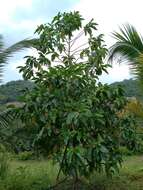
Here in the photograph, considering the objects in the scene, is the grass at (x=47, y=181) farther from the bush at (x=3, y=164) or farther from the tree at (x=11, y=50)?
the tree at (x=11, y=50)

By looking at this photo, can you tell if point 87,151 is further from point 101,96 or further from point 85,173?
point 101,96

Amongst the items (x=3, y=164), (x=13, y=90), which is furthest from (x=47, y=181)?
(x=13, y=90)

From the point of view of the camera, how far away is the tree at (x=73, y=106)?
8141 millimetres

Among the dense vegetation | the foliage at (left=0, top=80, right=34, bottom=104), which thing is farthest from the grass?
the foliage at (left=0, top=80, right=34, bottom=104)

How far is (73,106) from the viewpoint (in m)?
8.20

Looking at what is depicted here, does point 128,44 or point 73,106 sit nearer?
point 73,106

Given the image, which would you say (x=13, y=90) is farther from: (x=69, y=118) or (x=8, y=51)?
(x=69, y=118)

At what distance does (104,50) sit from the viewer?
9.62 meters

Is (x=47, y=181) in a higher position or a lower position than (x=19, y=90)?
lower

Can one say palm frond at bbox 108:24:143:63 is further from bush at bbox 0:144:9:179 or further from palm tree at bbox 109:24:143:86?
bush at bbox 0:144:9:179

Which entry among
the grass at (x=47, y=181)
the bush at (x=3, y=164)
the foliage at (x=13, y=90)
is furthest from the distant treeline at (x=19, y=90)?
the grass at (x=47, y=181)

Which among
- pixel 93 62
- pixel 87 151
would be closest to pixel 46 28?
pixel 93 62

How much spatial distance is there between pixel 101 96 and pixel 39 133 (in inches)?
45.1

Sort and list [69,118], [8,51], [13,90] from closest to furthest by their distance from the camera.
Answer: [69,118] < [8,51] < [13,90]
